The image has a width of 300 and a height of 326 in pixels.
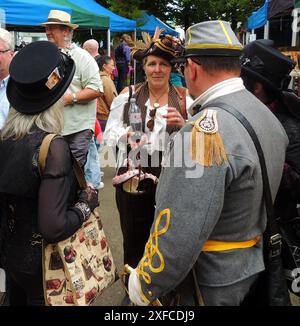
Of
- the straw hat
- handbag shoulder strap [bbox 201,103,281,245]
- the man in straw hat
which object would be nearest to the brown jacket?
the straw hat

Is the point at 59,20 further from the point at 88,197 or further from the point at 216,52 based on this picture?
the point at 216,52

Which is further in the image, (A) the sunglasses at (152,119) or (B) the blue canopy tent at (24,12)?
(B) the blue canopy tent at (24,12)

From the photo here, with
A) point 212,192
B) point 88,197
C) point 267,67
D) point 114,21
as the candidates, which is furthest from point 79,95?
point 114,21

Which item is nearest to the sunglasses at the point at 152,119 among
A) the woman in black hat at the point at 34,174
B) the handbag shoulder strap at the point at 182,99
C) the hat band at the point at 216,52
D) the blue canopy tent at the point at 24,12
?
the handbag shoulder strap at the point at 182,99

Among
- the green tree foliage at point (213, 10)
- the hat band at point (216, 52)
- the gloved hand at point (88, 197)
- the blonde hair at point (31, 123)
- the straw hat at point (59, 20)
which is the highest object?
the green tree foliage at point (213, 10)

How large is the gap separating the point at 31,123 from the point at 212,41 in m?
0.91

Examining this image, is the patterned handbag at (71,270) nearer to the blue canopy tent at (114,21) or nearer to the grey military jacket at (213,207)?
the grey military jacket at (213,207)

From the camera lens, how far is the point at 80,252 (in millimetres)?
2053

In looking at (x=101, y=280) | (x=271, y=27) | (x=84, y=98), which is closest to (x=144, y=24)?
(x=271, y=27)

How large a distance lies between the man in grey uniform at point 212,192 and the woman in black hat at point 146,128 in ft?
3.59

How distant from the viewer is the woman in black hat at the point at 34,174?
6.16 ft

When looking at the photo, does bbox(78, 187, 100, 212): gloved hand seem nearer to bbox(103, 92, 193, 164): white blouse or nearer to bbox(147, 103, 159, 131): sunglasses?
bbox(103, 92, 193, 164): white blouse
